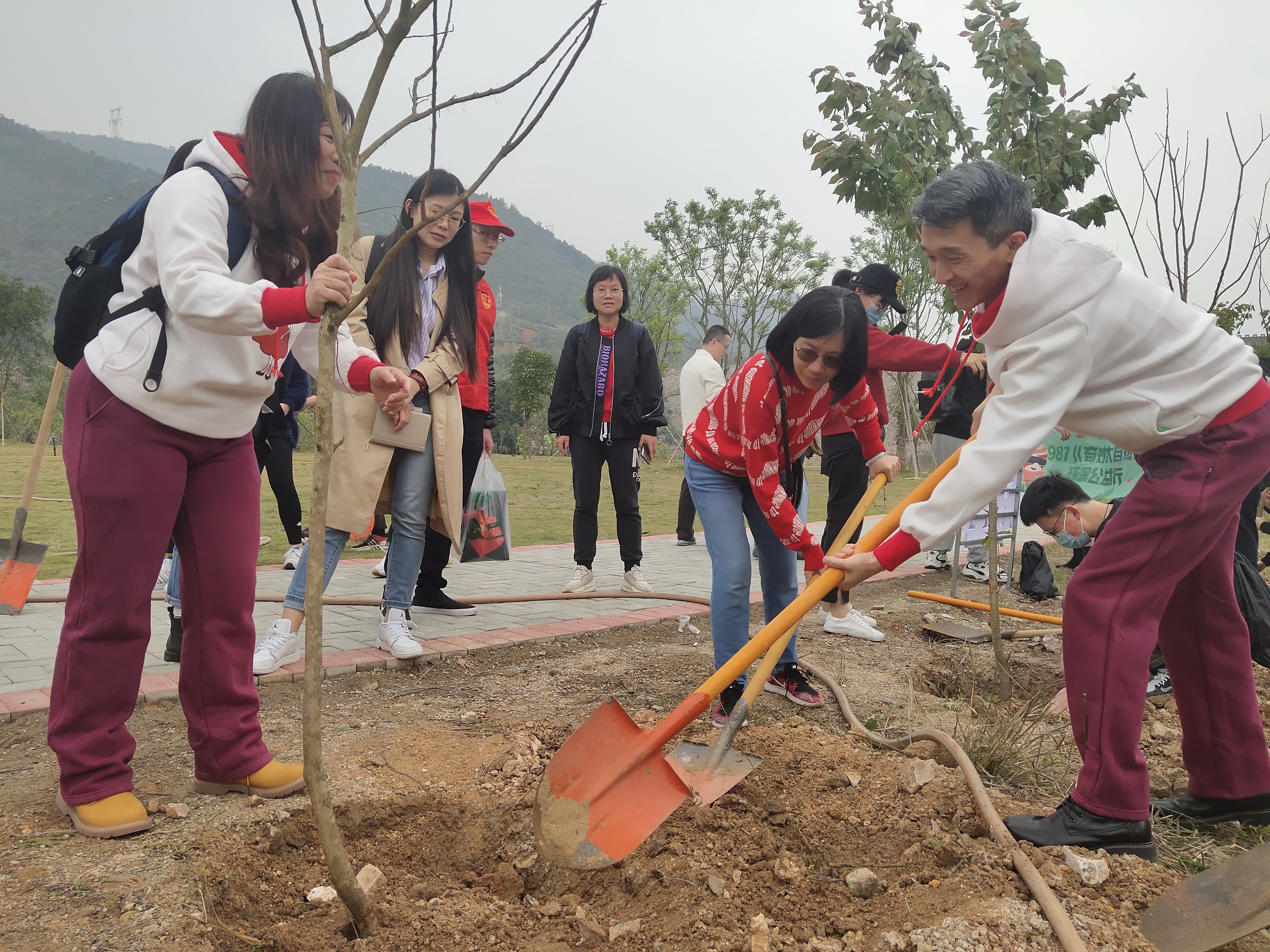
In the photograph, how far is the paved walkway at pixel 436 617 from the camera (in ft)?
11.3

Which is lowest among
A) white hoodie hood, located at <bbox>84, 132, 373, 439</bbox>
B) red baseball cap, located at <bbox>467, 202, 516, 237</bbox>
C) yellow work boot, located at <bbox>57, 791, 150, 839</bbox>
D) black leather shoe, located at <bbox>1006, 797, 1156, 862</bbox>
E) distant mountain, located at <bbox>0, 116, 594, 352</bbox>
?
yellow work boot, located at <bbox>57, 791, 150, 839</bbox>

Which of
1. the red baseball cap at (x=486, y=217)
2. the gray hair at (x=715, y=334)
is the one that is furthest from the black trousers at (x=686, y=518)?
the red baseball cap at (x=486, y=217)

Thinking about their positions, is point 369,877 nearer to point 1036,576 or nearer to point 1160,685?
point 1160,685

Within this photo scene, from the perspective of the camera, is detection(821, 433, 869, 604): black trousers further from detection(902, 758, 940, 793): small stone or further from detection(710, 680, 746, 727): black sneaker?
detection(902, 758, 940, 793): small stone

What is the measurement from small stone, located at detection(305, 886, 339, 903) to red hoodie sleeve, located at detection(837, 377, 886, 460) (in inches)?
94.7

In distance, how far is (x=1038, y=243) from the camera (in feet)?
6.66

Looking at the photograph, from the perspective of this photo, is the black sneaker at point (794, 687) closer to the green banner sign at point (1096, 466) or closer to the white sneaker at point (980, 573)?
the green banner sign at point (1096, 466)

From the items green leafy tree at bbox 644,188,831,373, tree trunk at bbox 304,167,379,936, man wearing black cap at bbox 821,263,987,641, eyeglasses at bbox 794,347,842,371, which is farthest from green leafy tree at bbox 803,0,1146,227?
green leafy tree at bbox 644,188,831,373

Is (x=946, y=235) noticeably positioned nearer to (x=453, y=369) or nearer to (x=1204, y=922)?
(x=1204, y=922)

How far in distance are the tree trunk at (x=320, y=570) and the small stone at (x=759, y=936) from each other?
0.86 metres

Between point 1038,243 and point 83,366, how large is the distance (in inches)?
91.8

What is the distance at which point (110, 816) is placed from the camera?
2107 millimetres

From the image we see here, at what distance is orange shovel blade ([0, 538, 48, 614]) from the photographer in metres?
4.13

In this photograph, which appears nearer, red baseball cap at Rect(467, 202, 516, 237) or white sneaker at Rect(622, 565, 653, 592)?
red baseball cap at Rect(467, 202, 516, 237)
